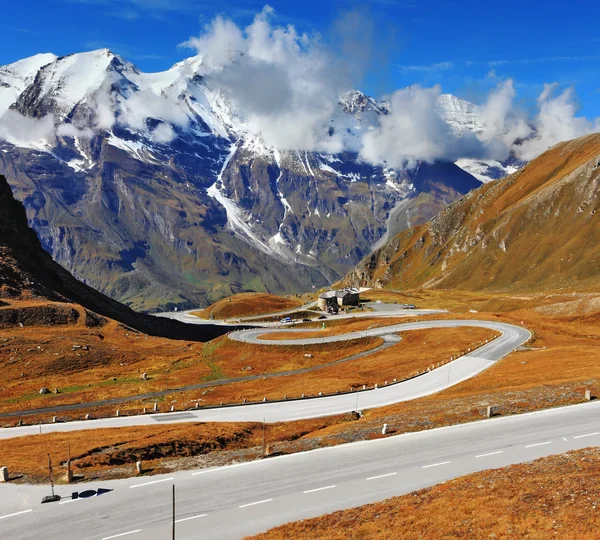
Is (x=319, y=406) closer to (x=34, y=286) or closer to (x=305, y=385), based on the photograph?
(x=305, y=385)

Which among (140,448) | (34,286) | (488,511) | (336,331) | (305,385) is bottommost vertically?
(305,385)

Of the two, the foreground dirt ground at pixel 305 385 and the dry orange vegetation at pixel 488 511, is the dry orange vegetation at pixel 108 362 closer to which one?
the foreground dirt ground at pixel 305 385

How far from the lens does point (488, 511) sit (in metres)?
25.7

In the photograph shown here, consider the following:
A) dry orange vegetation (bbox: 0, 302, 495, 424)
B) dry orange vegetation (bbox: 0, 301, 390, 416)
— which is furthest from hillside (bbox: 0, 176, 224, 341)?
dry orange vegetation (bbox: 0, 302, 495, 424)

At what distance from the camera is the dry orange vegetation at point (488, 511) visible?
77.4 feet

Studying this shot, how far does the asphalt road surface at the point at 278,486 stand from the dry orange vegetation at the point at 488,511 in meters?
2.23

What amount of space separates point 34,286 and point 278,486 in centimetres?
14121

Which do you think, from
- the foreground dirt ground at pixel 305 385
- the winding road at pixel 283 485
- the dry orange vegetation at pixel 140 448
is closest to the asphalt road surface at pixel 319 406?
the foreground dirt ground at pixel 305 385

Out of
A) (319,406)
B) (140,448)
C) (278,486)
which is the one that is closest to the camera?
(278,486)

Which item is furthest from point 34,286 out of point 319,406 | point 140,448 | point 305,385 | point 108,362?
point 140,448

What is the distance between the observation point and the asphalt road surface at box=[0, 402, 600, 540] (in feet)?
94.5

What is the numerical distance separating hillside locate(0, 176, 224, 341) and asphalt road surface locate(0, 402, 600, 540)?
110590 millimetres

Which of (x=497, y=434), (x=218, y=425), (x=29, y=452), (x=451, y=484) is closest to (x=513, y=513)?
(x=451, y=484)

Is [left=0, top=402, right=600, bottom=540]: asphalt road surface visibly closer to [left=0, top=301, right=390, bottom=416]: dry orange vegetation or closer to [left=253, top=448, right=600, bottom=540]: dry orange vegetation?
[left=253, top=448, right=600, bottom=540]: dry orange vegetation
